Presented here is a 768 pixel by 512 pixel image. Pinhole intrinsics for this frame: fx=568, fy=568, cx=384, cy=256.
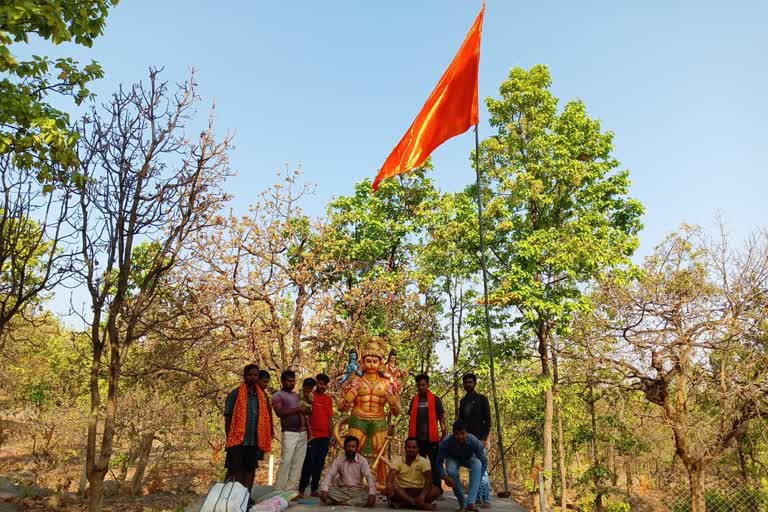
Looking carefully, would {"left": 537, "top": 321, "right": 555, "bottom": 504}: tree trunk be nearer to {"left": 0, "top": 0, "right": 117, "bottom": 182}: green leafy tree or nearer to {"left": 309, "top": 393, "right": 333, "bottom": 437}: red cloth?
{"left": 309, "top": 393, "right": 333, "bottom": 437}: red cloth

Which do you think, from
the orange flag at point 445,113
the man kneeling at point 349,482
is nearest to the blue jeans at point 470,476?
the man kneeling at point 349,482

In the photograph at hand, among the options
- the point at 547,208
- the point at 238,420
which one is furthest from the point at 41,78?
the point at 547,208

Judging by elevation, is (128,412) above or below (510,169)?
below

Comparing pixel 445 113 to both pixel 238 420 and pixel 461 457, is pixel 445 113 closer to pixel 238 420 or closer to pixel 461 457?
pixel 461 457

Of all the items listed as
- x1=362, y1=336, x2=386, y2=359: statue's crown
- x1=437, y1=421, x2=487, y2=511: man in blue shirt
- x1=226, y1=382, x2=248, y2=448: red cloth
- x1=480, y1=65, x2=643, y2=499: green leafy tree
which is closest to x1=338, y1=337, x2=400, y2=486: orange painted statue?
x1=362, y1=336, x2=386, y2=359: statue's crown

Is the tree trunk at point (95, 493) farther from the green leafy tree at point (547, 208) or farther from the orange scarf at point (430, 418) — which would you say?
the green leafy tree at point (547, 208)

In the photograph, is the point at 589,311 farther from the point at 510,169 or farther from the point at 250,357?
the point at 250,357

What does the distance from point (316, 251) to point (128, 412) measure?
8569 millimetres

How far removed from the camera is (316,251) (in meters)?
19.0

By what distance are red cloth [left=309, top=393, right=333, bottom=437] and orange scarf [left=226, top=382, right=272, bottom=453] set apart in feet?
5.38

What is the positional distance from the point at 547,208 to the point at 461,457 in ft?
47.5

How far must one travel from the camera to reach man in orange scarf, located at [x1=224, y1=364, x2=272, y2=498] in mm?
6973

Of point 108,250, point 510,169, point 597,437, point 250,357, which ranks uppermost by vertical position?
point 510,169

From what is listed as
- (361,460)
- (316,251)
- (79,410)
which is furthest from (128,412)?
(361,460)
